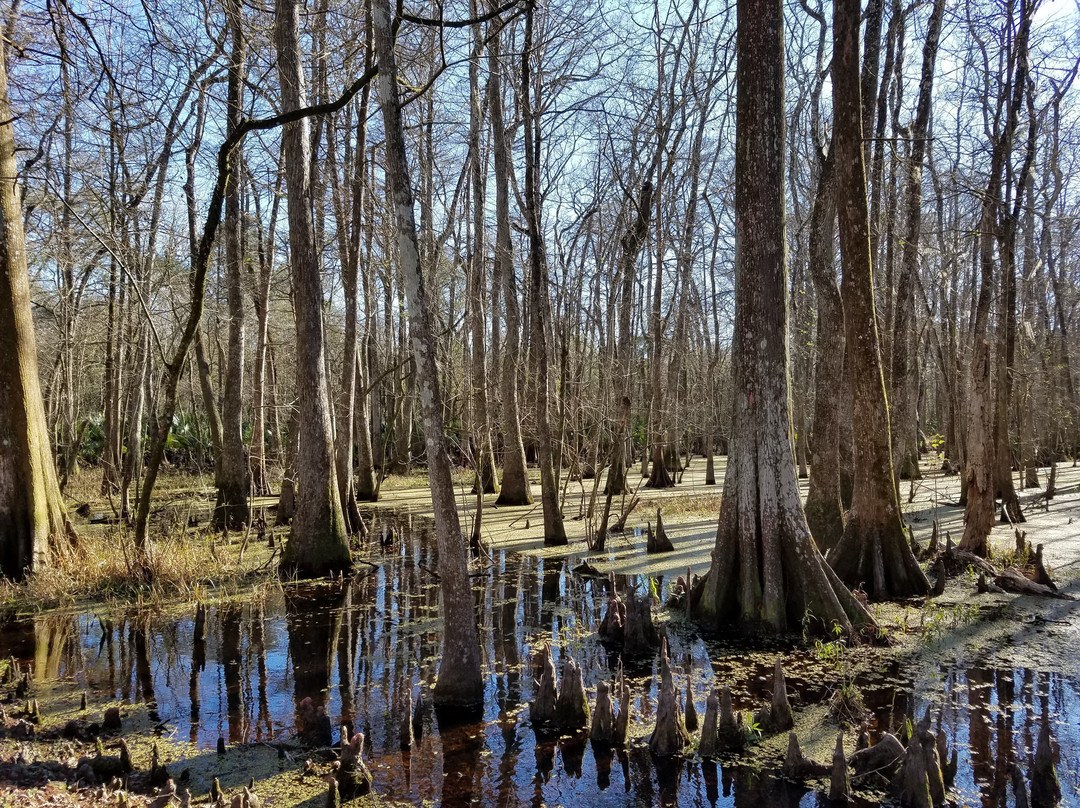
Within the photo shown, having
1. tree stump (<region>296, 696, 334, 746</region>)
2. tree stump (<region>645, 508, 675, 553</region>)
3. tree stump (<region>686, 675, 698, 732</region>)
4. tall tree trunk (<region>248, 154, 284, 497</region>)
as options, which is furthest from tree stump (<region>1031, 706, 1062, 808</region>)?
tall tree trunk (<region>248, 154, 284, 497</region>)

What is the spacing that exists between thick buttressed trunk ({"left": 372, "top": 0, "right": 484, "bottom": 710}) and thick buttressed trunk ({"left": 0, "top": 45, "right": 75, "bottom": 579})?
5.90 meters

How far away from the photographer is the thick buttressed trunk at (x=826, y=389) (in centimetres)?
839

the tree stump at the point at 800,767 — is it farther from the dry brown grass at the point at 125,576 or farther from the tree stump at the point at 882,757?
the dry brown grass at the point at 125,576

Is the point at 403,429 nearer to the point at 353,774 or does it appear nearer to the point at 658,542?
the point at 658,542

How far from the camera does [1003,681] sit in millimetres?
5020

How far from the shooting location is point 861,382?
24.6ft

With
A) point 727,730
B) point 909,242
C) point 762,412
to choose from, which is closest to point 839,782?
point 727,730

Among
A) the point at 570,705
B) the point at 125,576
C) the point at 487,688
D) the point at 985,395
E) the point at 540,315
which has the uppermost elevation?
the point at 540,315

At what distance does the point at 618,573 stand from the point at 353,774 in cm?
546

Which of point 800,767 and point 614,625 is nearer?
point 800,767

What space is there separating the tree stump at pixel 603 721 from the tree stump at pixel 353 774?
137 centimetres

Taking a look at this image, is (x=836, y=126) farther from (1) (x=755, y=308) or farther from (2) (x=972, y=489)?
(2) (x=972, y=489)

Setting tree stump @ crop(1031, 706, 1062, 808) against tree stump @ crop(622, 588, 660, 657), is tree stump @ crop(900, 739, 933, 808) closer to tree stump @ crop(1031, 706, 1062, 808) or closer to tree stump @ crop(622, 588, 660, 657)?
tree stump @ crop(1031, 706, 1062, 808)

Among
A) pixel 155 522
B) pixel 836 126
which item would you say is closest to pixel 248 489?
pixel 155 522
